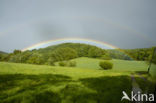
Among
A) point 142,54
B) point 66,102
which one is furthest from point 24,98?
point 142,54

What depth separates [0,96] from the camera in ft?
18.4

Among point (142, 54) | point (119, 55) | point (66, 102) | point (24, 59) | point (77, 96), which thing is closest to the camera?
point (66, 102)

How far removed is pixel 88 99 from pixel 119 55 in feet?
257

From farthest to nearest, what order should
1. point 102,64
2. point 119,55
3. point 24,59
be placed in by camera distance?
point 119,55, point 24,59, point 102,64

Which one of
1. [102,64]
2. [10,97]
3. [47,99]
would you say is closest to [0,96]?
[10,97]

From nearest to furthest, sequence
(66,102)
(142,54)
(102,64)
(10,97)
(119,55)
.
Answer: (66,102), (10,97), (102,64), (142,54), (119,55)

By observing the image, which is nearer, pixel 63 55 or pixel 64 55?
pixel 64 55

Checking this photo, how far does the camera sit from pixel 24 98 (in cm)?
541

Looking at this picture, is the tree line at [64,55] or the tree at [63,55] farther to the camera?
the tree at [63,55]

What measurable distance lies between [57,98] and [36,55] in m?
61.7

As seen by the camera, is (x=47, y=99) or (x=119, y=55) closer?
(x=47, y=99)

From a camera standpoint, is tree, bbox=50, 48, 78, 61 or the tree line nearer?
the tree line

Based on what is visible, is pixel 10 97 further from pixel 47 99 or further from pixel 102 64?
pixel 102 64

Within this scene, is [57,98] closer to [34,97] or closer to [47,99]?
[47,99]
